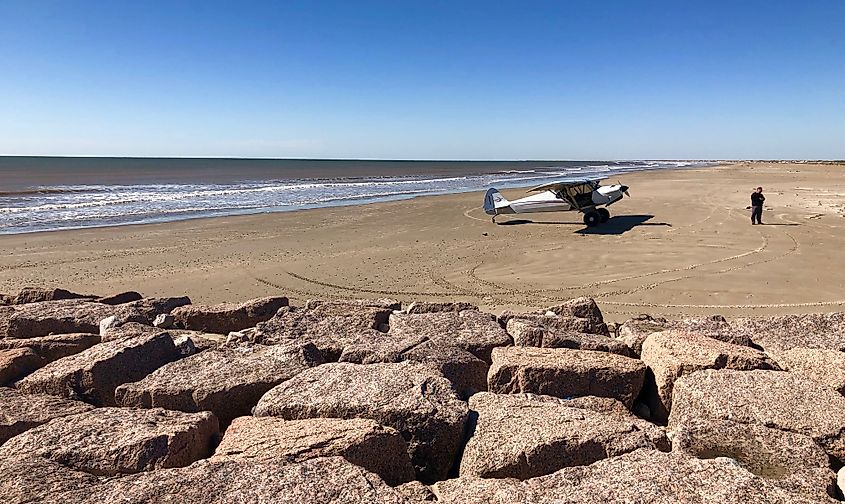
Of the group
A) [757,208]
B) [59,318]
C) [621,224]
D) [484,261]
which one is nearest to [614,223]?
[621,224]

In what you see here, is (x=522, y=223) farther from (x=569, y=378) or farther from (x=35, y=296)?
(x=569, y=378)

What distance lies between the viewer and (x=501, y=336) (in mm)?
4711

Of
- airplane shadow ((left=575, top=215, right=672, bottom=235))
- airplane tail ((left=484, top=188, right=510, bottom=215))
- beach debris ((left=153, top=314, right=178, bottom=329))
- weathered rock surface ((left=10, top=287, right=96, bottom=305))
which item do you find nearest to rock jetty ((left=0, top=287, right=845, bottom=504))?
beach debris ((left=153, top=314, right=178, bottom=329))

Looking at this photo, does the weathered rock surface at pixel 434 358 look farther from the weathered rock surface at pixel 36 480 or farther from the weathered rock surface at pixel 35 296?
the weathered rock surface at pixel 35 296

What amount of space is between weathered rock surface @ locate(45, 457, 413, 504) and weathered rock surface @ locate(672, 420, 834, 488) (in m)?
1.72

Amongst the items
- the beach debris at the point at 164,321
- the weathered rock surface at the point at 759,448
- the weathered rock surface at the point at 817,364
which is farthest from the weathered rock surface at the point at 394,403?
the beach debris at the point at 164,321

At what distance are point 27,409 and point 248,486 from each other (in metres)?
2.03

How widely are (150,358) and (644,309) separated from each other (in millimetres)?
7624

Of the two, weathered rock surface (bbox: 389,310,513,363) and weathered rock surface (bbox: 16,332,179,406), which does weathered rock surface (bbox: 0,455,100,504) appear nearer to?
weathered rock surface (bbox: 16,332,179,406)

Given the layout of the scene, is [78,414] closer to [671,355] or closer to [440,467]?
[440,467]

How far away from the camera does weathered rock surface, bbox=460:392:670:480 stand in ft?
9.11

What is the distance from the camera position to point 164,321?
5.95 m

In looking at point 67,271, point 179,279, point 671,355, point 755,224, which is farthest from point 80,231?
point 755,224

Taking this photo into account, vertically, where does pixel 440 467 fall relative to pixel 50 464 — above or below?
below
